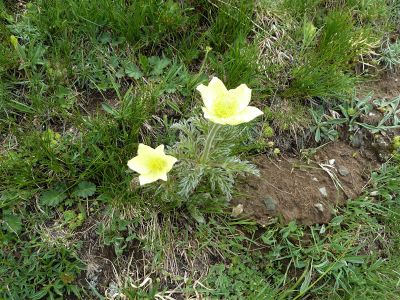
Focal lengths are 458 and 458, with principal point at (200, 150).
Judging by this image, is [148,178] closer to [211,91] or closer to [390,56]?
[211,91]

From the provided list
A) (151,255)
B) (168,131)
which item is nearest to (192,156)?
(168,131)

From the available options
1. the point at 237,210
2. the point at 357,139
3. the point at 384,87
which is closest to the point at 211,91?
the point at 237,210

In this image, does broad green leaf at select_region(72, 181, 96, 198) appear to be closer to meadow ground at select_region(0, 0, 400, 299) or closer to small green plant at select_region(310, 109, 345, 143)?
meadow ground at select_region(0, 0, 400, 299)

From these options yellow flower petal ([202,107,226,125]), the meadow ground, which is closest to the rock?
the meadow ground

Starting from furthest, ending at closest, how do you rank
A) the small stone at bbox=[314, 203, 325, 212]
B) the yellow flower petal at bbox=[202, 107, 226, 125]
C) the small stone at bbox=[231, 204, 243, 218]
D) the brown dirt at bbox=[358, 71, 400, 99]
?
the brown dirt at bbox=[358, 71, 400, 99] → the small stone at bbox=[314, 203, 325, 212] → the small stone at bbox=[231, 204, 243, 218] → the yellow flower petal at bbox=[202, 107, 226, 125]

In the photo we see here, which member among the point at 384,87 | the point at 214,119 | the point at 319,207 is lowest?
the point at 319,207

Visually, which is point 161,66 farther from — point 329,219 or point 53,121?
point 329,219
